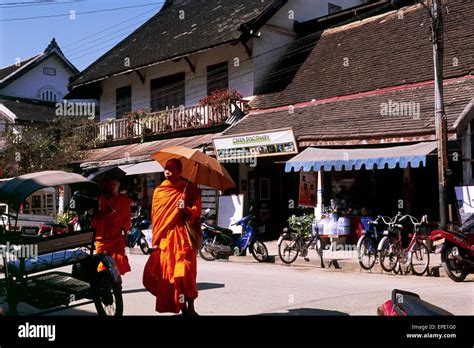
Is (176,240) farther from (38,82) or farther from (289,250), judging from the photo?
(38,82)

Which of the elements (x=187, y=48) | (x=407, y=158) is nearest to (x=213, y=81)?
(x=187, y=48)

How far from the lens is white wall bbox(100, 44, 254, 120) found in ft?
57.7

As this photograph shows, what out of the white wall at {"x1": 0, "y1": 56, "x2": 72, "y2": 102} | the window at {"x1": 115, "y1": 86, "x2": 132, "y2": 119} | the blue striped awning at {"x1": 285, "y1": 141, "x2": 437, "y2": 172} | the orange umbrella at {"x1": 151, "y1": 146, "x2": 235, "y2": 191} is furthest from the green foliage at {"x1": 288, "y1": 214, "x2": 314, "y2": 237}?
the white wall at {"x1": 0, "y1": 56, "x2": 72, "y2": 102}

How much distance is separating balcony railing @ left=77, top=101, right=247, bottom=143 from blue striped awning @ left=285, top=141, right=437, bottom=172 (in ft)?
16.0

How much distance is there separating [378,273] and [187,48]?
37.2 feet

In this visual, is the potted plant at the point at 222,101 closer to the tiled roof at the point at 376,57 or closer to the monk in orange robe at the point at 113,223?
the tiled roof at the point at 376,57

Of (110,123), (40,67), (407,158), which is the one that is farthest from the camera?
(40,67)

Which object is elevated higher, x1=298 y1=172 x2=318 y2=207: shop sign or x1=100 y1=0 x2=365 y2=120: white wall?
x1=100 y1=0 x2=365 y2=120: white wall

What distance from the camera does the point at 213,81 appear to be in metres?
18.4

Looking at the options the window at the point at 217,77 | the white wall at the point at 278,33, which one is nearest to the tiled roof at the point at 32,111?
the window at the point at 217,77

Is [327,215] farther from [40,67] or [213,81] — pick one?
[40,67]

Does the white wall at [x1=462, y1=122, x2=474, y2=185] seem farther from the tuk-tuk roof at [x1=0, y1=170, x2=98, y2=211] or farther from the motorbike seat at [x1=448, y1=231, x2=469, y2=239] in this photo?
the tuk-tuk roof at [x1=0, y1=170, x2=98, y2=211]

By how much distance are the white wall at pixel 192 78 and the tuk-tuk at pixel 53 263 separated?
1278cm
